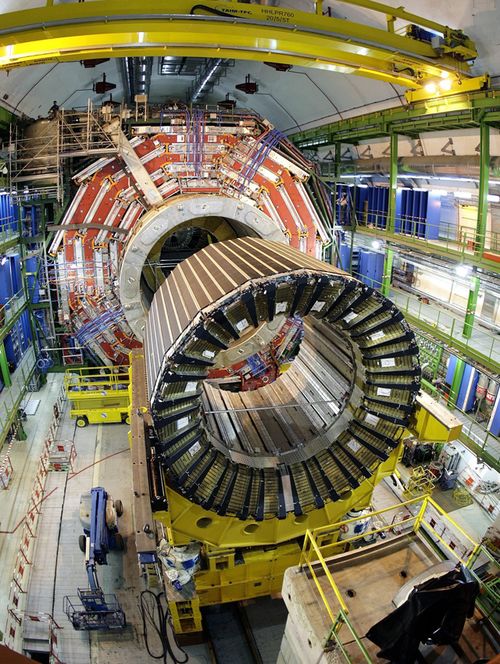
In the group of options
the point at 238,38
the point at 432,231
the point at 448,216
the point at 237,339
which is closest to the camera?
the point at 237,339

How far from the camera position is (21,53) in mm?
5504

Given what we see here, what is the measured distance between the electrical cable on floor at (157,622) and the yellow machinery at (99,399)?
4028mm

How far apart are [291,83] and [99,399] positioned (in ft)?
30.5

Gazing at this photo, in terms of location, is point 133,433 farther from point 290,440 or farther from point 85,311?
point 85,311

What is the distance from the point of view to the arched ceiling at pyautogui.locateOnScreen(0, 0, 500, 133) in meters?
6.51

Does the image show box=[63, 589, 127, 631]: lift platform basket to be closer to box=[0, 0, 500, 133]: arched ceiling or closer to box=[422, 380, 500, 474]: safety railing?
box=[422, 380, 500, 474]: safety railing

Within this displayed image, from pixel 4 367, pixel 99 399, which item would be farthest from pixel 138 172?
pixel 4 367

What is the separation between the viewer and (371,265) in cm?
1508

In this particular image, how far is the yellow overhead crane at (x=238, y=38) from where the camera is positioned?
514 centimetres

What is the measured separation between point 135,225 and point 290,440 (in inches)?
186

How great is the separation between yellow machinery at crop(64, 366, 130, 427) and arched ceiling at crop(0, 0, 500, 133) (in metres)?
5.41

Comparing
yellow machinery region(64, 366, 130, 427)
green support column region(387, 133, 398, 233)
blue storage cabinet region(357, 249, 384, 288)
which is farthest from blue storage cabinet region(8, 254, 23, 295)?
blue storage cabinet region(357, 249, 384, 288)

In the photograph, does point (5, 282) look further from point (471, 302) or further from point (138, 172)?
point (471, 302)

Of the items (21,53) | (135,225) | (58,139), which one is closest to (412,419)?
(135,225)
